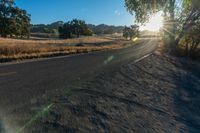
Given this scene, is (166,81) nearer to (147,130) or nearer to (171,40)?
(147,130)

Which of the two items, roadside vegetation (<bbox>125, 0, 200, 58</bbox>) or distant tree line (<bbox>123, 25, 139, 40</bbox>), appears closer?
roadside vegetation (<bbox>125, 0, 200, 58</bbox>)

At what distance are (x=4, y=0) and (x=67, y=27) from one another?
124 feet

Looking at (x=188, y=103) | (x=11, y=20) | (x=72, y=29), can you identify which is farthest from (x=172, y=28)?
(x=72, y=29)

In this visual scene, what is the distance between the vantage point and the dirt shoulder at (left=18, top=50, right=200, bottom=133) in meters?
5.35

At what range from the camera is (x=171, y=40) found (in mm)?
27250

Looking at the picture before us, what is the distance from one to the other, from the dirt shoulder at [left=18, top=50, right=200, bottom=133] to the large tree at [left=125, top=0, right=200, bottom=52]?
52.0 ft

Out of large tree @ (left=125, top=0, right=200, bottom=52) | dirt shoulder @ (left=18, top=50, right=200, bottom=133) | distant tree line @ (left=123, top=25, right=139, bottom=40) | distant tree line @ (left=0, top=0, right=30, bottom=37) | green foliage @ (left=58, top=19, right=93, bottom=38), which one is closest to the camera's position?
dirt shoulder @ (left=18, top=50, right=200, bottom=133)

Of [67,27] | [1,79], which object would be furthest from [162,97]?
[67,27]

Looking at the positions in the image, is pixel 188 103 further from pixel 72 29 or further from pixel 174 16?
pixel 72 29

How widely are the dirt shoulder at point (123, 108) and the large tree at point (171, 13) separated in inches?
623

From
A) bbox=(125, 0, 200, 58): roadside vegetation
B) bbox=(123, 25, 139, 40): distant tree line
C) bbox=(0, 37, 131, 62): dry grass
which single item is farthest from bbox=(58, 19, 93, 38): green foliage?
bbox=(125, 0, 200, 58): roadside vegetation

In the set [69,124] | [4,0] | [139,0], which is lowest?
[69,124]

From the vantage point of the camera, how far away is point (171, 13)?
25.3 metres

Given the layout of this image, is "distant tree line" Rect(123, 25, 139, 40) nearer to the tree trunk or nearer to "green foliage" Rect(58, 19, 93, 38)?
"green foliage" Rect(58, 19, 93, 38)
